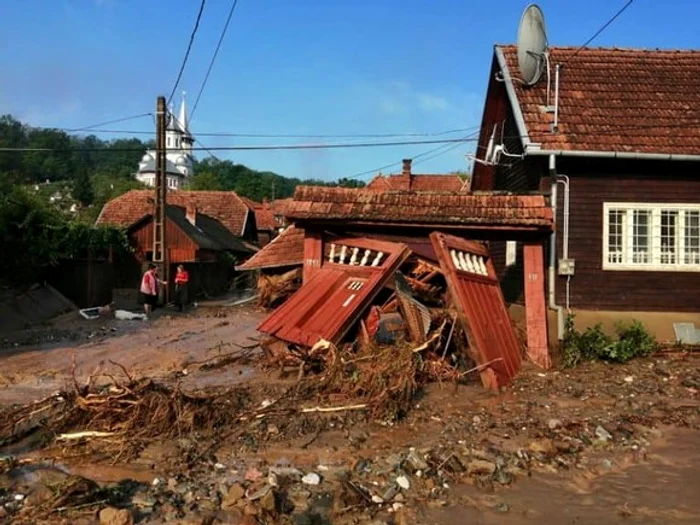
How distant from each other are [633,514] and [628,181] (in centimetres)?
880

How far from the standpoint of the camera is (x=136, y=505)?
17.2ft

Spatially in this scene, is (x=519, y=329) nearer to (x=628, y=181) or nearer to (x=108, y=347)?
(x=628, y=181)

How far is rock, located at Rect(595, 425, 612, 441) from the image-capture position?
722 centimetres

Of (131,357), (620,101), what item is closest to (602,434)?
(131,357)

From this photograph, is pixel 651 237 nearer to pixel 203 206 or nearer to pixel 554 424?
pixel 554 424

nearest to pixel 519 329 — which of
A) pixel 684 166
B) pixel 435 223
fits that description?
pixel 435 223

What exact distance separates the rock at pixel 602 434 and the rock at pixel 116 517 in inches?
190

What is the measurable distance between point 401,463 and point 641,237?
865 centimetres

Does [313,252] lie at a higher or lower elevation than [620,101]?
lower

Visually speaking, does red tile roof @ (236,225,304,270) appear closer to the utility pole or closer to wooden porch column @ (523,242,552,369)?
the utility pole

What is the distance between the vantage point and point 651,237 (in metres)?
12.8

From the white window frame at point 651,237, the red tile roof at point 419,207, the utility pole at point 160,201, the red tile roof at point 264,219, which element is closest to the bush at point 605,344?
the white window frame at point 651,237

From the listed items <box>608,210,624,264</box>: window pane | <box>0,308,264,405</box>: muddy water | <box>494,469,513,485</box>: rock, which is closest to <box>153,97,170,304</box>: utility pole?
<box>0,308,264,405</box>: muddy water

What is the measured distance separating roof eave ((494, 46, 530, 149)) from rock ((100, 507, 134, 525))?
9746 millimetres
